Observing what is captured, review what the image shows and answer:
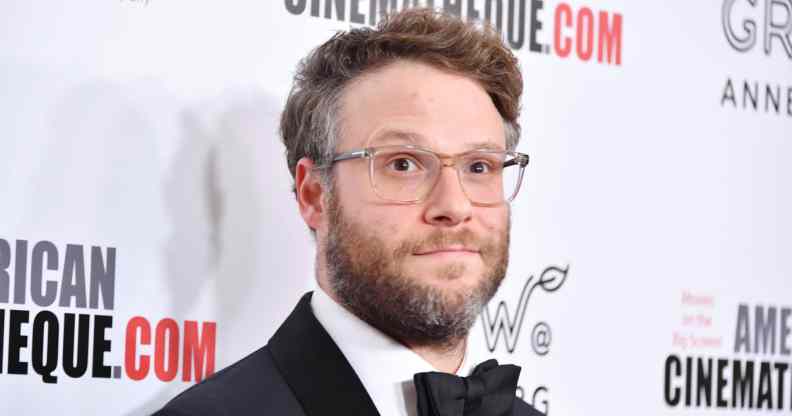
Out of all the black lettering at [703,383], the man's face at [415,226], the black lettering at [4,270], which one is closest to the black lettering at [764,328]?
the black lettering at [703,383]

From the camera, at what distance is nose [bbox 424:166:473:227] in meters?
1.65

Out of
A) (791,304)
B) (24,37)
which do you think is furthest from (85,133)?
(791,304)

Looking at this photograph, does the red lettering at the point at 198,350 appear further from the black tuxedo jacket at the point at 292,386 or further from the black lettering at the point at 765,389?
the black lettering at the point at 765,389

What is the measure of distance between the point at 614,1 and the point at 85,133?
961 millimetres

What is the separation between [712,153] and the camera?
240 cm

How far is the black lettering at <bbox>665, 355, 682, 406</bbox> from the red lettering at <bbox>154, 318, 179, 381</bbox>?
877mm

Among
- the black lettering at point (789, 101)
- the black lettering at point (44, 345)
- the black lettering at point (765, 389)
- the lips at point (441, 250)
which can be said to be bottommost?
the black lettering at point (765, 389)

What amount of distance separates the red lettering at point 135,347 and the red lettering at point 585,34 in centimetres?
88

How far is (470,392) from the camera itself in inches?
65.6

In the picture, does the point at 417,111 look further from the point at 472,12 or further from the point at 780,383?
the point at 780,383

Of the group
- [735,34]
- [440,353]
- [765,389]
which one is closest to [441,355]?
[440,353]

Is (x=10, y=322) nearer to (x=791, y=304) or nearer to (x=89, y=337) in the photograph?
(x=89, y=337)

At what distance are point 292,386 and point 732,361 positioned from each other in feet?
3.31

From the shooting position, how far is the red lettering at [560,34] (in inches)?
88.6
